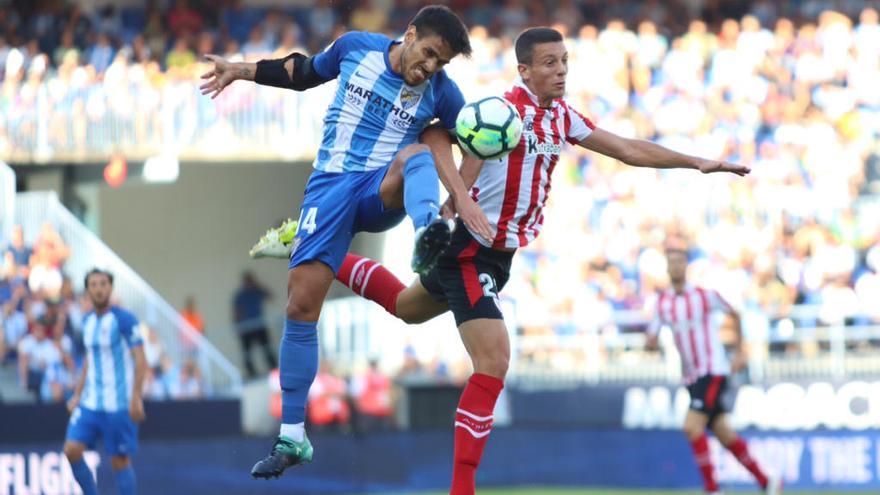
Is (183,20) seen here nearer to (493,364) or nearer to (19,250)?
(19,250)

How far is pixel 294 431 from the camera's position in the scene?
817 cm

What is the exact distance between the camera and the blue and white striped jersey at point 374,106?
26.5ft

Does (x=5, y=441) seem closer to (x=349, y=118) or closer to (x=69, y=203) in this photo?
(x=69, y=203)

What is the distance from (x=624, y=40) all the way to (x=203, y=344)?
25.7ft

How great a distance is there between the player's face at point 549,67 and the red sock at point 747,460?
6097 mm

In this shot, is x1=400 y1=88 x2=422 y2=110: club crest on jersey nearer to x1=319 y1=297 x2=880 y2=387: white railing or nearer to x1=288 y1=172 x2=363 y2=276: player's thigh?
x1=288 y1=172 x2=363 y2=276: player's thigh

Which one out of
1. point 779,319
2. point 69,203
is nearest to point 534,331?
point 779,319

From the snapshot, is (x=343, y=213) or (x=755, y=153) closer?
(x=343, y=213)

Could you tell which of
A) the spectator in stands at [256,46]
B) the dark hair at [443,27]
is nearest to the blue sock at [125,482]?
the dark hair at [443,27]

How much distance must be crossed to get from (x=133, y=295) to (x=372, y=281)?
11.8 meters

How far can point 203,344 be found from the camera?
1988cm

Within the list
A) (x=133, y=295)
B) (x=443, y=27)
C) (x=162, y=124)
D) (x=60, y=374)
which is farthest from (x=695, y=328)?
(x=162, y=124)

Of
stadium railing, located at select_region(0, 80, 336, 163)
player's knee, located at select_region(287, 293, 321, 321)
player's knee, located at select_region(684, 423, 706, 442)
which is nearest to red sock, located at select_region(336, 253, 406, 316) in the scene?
player's knee, located at select_region(287, 293, 321, 321)

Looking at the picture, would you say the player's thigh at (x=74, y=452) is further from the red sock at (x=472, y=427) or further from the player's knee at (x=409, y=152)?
the player's knee at (x=409, y=152)
